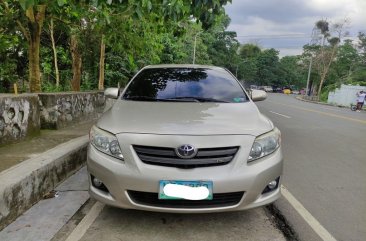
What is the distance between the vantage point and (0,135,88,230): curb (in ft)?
11.3

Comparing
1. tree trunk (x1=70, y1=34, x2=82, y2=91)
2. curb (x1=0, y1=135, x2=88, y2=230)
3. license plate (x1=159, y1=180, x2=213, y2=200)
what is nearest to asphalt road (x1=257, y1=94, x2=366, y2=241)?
license plate (x1=159, y1=180, x2=213, y2=200)

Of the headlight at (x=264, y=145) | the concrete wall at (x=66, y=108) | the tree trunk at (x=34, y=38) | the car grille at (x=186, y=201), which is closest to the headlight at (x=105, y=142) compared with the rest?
the car grille at (x=186, y=201)

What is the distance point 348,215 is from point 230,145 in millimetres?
1808

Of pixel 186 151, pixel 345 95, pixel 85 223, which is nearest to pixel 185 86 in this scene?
pixel 186 151

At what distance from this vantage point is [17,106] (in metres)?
5.61

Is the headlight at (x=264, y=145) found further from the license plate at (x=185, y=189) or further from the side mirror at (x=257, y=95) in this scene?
the side mirror at (x=257, y=95)

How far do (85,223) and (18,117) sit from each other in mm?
2889

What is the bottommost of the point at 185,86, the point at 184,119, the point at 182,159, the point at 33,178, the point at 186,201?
the point at 33,178

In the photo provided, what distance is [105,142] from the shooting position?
10.9ft

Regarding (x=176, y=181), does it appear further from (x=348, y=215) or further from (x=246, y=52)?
(x=246, y=52)

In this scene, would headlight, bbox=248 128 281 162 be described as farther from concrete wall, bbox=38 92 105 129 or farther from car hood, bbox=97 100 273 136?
concrete wall, bbox=38 92 105 129

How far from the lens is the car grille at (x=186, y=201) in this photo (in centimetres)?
315

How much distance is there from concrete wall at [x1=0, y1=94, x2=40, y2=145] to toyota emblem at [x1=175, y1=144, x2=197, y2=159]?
3300mm

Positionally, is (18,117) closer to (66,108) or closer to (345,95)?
(66,108)
